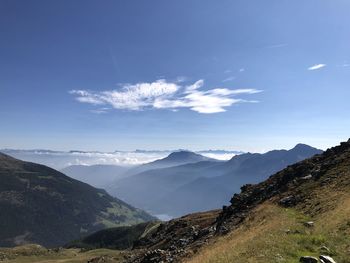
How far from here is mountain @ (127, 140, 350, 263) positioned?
28.1 m

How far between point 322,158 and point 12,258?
12218 centimetres

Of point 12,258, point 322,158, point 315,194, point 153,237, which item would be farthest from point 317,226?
point 12,258

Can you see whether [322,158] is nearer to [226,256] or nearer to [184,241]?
[184,241]

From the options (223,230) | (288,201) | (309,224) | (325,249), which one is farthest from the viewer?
(223,230)

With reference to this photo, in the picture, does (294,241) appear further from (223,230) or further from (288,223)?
(223,230)

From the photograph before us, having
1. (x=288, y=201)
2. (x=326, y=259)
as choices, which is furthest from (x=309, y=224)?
(x=288, y=201)

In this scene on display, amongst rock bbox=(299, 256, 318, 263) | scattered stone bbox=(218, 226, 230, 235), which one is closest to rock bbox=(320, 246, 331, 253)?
rock bbox=(299, 256, 318, 263)

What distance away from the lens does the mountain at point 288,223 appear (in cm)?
2808

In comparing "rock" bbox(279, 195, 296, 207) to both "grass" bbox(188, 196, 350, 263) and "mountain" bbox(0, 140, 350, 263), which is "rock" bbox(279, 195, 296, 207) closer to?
"mountain" bbox(0, 140, 350, 263)

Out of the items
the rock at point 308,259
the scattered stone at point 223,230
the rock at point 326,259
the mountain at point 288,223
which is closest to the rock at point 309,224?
the mountain at point 288,223

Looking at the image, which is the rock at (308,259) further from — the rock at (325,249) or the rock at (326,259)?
the rock at (325,249)

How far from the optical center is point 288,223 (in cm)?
3791

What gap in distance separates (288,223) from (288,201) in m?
13.0

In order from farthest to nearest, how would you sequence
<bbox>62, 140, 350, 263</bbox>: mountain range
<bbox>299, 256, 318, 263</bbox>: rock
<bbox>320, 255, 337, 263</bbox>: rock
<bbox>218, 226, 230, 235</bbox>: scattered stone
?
1. <bbox>218, 226, 230, 235</bbox>: scattered stone
2. <bbox>62, 140, 350, 263</bbox>: mountain range
3. <bbox>320, 255, 337, 263</bbox>: rock
4. <bbox>299, 256, 318, 263</bbox>: rock
